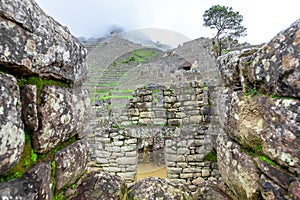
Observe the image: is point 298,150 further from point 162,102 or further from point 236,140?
point 162,102

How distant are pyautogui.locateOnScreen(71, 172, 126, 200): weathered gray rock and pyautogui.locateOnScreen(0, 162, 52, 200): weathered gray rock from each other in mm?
254

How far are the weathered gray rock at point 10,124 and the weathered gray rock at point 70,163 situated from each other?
0.32 metres

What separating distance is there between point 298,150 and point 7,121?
3.28 feet

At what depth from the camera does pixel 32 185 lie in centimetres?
84

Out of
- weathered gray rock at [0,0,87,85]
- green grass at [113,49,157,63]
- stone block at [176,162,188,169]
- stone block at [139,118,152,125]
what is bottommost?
stone block at [176,162,188,169]

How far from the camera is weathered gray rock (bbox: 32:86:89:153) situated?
923mm

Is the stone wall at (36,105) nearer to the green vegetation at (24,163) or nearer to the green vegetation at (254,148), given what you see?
the green vegetation at (24,163)

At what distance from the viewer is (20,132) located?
789mm

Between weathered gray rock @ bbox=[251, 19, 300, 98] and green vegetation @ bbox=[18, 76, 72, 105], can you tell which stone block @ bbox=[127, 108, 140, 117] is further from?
weathered gray rock @ bbox=[251, 19, 300, 98]

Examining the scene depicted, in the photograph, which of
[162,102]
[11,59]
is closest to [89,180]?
[11,59]

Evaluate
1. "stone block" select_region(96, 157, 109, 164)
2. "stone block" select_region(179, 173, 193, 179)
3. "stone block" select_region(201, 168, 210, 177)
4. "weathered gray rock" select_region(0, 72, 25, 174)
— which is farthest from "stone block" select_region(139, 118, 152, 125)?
"weathered gray rock" select_region(0, 72, 25, 174)

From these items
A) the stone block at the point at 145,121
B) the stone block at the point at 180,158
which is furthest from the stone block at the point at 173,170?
the stone block at the point at 145,121

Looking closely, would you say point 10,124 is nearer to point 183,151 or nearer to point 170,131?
point 170,131

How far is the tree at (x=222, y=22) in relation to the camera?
42.9ft
